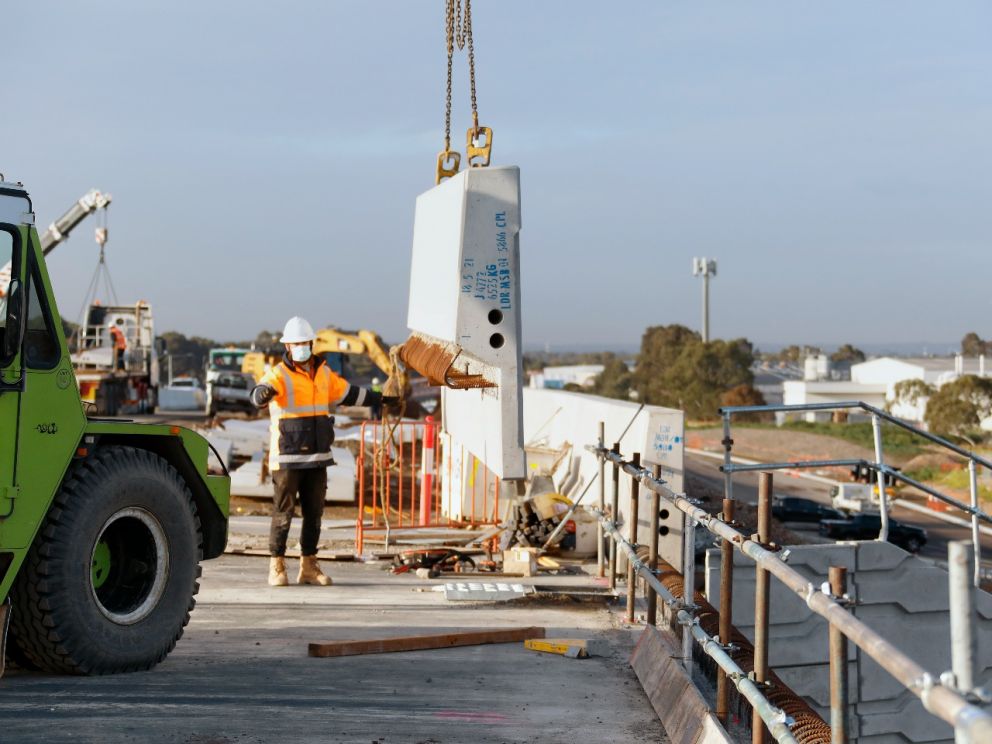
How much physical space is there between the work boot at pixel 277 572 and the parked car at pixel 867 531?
75.1ft

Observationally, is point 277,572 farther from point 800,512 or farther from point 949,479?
point 949,479

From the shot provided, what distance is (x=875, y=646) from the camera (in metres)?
3.18

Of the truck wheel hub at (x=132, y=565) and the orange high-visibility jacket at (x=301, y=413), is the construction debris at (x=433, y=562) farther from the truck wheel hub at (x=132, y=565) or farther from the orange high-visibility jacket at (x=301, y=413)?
the truck wheel hub at (x=132, y=565)

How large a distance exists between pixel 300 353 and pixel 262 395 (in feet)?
1.85

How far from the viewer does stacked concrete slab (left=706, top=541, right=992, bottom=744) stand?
38.5 feet

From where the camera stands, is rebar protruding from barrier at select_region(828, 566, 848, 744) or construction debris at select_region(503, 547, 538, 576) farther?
construction debris at select_region(503, 547, 538, 576)

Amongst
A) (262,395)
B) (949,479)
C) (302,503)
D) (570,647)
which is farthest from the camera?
(949,479)

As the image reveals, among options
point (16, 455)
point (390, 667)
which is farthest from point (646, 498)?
point (16, 455)

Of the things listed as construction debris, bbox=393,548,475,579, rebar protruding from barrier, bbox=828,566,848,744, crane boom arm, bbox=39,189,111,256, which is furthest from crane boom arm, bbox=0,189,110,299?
rebar protruding from barrier, bbox=828,566,848,744

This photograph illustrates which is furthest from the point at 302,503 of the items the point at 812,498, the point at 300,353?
the point at 812,498

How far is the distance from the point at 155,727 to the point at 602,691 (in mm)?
2390

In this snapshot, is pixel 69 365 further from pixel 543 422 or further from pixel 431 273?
pixel 543 422

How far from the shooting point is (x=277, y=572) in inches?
385

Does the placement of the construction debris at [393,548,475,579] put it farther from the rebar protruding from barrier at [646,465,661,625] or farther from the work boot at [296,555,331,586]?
the rebar protruding from barrier at [646,465,661,625]
